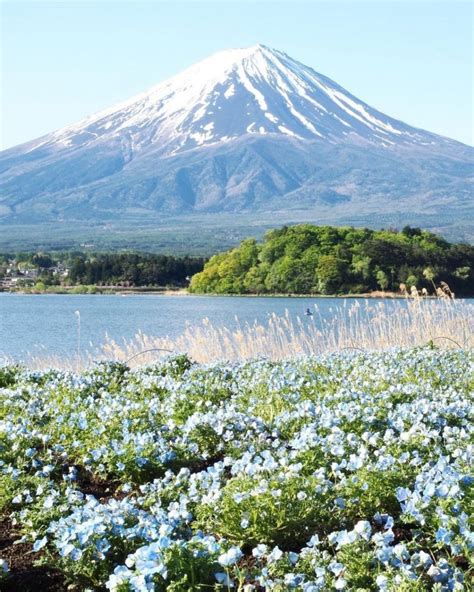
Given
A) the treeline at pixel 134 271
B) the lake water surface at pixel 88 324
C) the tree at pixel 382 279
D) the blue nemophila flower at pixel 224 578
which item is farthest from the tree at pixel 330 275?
the blue nemophila flower at pixel 224 578

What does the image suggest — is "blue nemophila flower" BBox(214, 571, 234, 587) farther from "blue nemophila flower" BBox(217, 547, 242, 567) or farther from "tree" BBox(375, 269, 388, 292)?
"tree" BBox(375, 269, 388, 292)

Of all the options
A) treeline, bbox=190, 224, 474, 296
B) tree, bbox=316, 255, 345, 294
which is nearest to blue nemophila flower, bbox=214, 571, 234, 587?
treeline, bbox=190, 224, 474, 296

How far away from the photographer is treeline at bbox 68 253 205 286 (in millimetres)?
66312

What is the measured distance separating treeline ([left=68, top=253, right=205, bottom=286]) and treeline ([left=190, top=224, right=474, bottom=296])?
10.5ft

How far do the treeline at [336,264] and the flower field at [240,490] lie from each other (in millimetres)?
39816

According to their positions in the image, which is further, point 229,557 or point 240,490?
point 240,490

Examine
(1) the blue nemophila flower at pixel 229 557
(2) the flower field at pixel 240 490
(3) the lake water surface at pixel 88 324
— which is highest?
(1) the blue nemophila flower at pixel 229 557

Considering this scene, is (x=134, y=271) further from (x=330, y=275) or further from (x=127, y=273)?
(x=330, y=275)

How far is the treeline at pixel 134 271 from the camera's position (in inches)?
2611

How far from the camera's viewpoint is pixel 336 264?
56.5m

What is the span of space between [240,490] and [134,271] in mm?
62670

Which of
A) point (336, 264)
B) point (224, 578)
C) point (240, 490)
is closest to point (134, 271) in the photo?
point (336, 264)

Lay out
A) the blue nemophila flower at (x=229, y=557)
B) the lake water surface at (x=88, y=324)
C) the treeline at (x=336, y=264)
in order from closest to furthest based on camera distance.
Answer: the blue nemophila flower at (x=229, y=557) < the lake water surface at (x=88, y=324) < the treeline at (x=336, y=264)

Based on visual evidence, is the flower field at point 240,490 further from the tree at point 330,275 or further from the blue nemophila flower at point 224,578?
the tree at point 330,275
